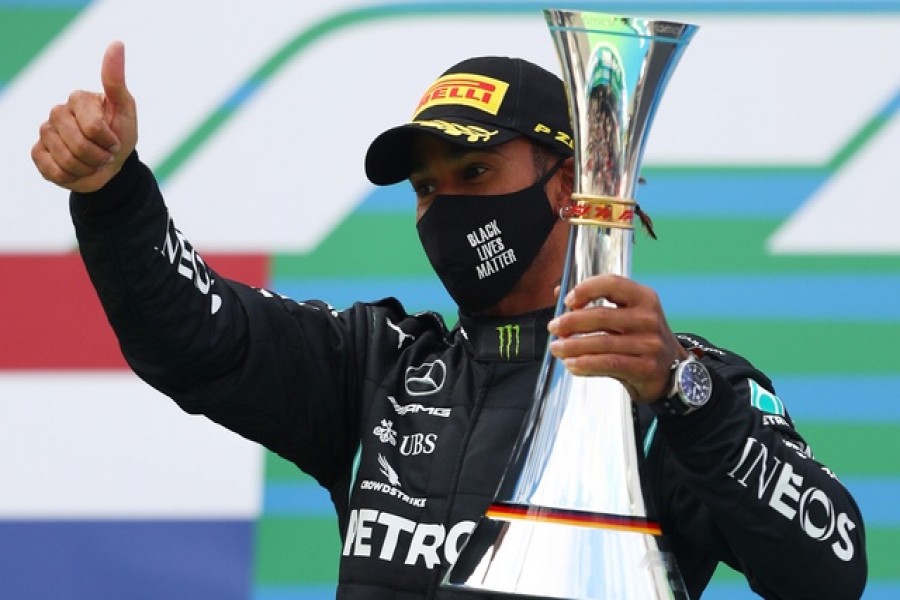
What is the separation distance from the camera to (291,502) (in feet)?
8.25

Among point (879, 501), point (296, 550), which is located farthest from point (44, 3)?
point (879, 501)

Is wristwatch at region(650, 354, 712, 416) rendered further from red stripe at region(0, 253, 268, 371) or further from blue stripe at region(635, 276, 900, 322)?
red stripe at region(0, 253, 268, 371)

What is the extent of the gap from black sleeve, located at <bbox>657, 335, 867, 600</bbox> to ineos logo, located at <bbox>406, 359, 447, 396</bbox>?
0.39 m

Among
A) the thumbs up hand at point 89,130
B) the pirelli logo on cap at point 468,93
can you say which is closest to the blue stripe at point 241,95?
the pirelli logo on cap at point 468,93

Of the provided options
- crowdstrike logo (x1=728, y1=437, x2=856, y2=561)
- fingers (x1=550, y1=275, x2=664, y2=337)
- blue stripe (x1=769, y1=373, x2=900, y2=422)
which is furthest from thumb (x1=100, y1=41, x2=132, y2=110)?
blue stripe (x1=769, y1=373, x2=900, y2=422)

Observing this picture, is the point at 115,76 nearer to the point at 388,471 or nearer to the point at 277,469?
the point at 388,471

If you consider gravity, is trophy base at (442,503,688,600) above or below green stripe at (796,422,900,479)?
below

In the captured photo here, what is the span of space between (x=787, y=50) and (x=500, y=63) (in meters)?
0.72

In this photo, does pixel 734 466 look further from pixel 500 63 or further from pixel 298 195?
pixel 298 195

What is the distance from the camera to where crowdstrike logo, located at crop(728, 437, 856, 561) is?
151 cm

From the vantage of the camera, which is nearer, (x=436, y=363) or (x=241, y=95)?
(x=436, y=363)

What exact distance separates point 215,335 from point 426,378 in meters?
0.27

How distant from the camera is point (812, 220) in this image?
2.50 m

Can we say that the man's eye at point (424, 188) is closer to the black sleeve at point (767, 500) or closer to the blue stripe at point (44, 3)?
the black sleeve at point (767, 500)
